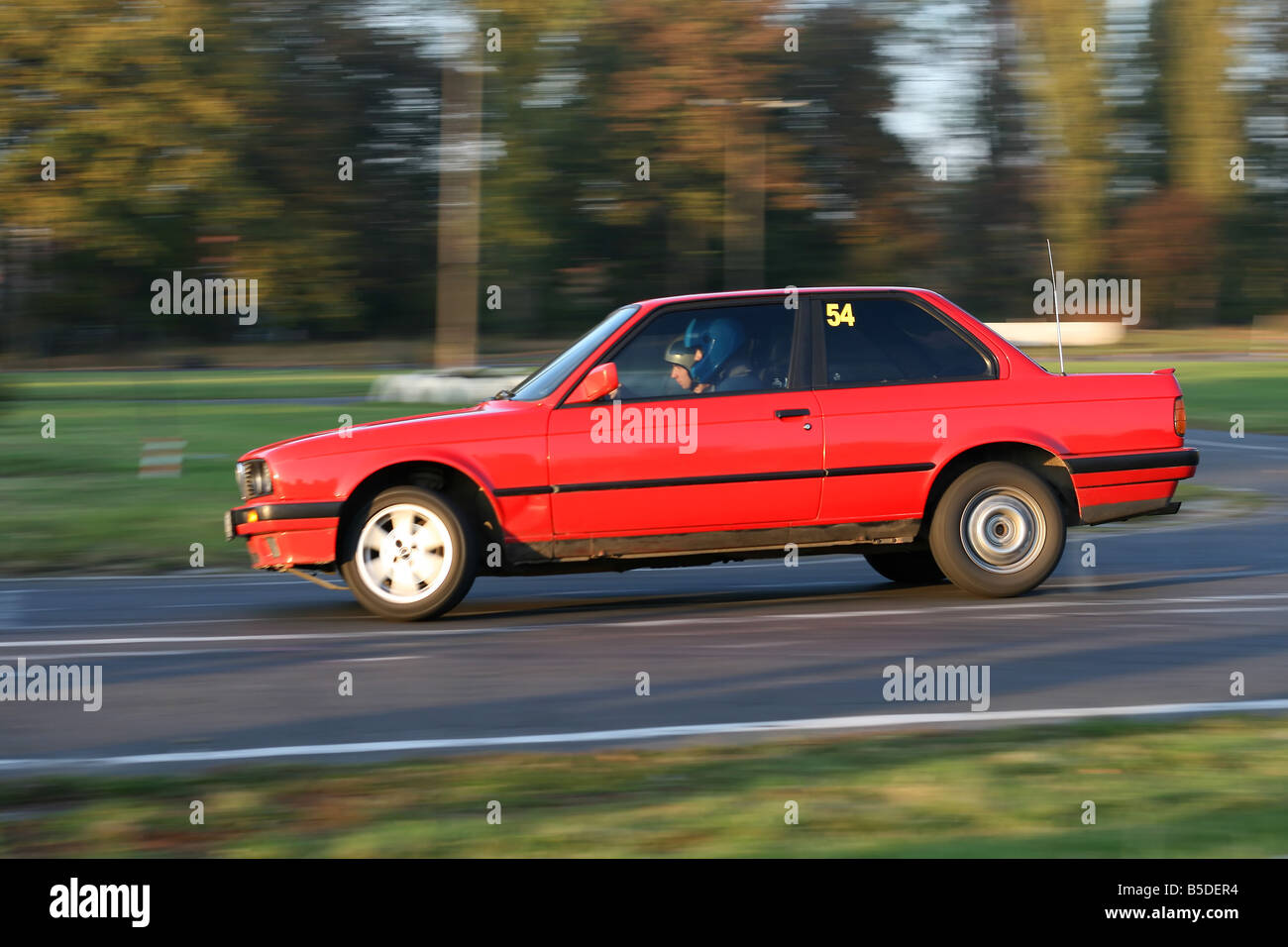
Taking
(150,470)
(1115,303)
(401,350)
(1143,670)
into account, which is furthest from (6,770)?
(1115,303)

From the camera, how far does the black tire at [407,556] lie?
8.30 meters

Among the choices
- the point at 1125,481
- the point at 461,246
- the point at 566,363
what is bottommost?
the point at 1125,481

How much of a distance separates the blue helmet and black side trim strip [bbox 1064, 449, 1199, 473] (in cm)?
200

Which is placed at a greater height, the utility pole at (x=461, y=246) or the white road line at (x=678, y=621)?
the utility pole at (x=461, y=246)

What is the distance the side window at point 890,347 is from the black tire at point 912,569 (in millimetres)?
1360

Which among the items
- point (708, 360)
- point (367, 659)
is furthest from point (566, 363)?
point (367, 659)

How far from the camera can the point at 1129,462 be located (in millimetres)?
8852

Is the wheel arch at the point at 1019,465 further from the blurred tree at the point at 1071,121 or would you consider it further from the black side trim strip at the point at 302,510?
the blurred tree at the point at 1071,121

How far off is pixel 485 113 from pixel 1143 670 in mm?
50119

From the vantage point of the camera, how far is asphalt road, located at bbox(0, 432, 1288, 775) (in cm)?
600

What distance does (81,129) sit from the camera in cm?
1875

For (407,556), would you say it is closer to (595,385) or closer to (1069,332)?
(595,385)

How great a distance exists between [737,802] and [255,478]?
14.6ft

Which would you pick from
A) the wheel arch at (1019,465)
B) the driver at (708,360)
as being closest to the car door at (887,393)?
the wheel arch at (1019,465)
